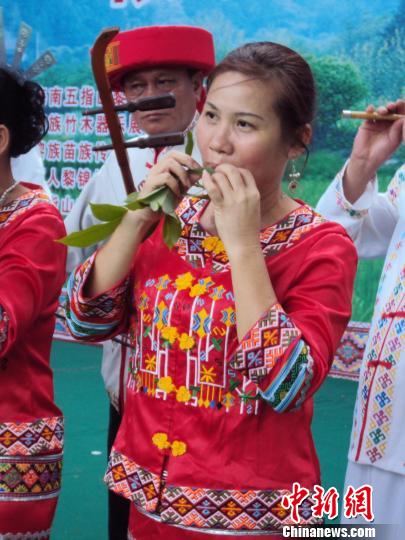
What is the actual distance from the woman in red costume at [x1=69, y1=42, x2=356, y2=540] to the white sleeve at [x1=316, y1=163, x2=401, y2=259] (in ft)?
1.89

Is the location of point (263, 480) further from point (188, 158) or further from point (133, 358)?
point (188, 158)

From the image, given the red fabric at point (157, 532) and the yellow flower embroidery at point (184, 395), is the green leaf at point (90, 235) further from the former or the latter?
the red fabric at point (157, 532)

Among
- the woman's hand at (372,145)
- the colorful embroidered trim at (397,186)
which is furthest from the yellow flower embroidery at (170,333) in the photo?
the colorful embroidered trim at (397,186)

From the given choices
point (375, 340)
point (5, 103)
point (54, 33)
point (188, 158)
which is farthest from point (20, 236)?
point (54, 33)

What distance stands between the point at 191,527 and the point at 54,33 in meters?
5.47

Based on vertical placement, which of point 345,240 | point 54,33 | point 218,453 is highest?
point 54,33

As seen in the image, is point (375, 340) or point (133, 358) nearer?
point (133, 358)

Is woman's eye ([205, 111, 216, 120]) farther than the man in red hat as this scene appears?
No

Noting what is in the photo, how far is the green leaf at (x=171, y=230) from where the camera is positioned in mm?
1383

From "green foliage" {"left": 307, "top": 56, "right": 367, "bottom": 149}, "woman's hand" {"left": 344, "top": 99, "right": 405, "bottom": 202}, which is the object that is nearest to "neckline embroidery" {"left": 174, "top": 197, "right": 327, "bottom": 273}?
"woman's hand" {"left": 344, "top": 99, "right": 405, "bottom": 202}

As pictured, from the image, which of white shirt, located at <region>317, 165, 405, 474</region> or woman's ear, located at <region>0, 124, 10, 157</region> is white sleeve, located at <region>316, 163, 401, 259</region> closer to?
white shirt, located at <region>317, 165, 405, 474</region>

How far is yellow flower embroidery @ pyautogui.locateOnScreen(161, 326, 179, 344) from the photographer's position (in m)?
1.38

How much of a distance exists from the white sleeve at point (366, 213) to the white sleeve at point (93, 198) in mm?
691

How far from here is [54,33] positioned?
6.25 m
